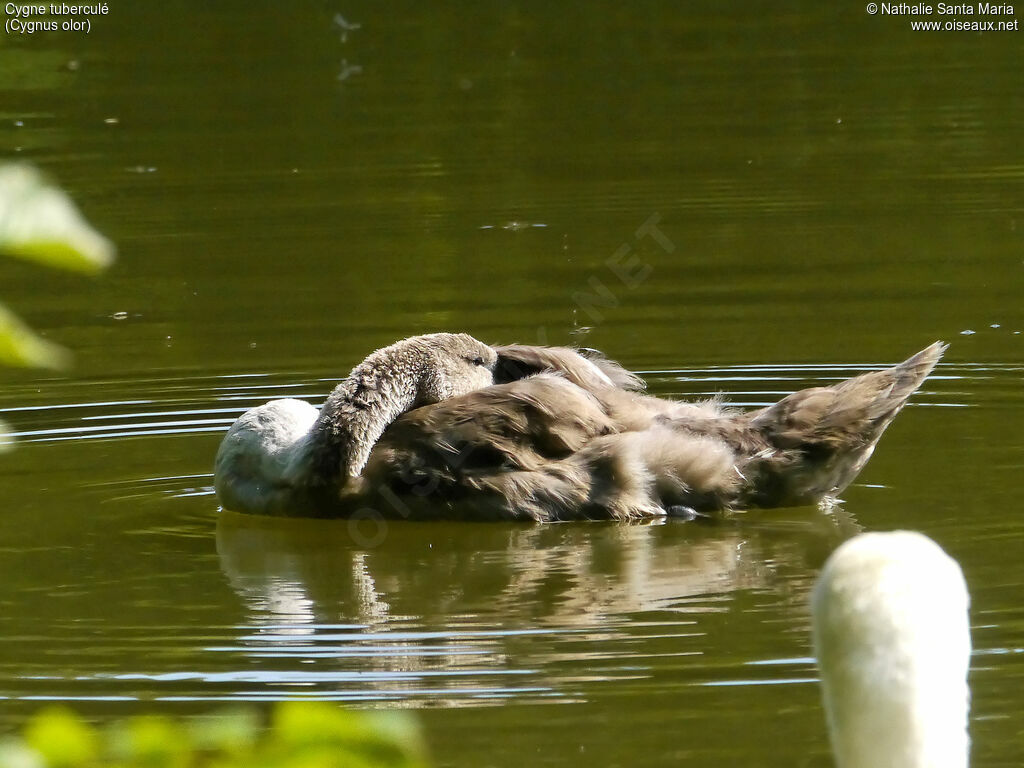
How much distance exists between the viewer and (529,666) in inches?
229

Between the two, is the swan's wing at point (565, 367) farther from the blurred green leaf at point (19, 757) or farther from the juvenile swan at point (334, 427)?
the blurred green leaf at point (19, 757)

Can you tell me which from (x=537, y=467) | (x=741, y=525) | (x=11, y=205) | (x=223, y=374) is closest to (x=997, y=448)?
(x=741, y=525)

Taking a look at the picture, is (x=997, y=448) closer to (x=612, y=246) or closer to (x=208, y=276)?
(x=612, y=246)

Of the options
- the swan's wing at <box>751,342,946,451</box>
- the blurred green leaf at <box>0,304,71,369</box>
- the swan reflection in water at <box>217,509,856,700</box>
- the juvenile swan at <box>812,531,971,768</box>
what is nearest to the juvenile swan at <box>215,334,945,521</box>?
the swan's wing at <box>751,342,946,451</box>

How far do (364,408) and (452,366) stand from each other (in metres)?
0.53

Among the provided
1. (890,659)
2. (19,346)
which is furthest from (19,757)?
(890,659)

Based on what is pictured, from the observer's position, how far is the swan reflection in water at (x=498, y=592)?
19.4 feet

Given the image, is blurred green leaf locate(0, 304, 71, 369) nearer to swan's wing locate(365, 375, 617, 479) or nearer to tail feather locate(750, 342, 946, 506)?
swan's wing locate(365, 375, 617, 479)

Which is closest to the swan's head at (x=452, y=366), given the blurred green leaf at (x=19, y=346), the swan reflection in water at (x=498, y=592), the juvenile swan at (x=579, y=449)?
the juvenile swan at (x=579, y=449)

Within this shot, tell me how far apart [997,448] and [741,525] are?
133 cm

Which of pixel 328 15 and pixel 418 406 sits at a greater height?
pixel 328 15

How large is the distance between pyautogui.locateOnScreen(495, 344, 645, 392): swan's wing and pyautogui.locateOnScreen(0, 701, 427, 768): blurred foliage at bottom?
21.1 feet

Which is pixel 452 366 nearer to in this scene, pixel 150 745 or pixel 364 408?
pixel 364 408

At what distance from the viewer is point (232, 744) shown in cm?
141
